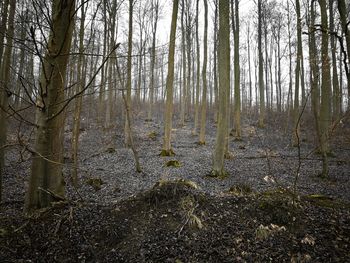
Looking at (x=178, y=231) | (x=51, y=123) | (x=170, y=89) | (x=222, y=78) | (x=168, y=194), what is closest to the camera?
(x=51, y=123)

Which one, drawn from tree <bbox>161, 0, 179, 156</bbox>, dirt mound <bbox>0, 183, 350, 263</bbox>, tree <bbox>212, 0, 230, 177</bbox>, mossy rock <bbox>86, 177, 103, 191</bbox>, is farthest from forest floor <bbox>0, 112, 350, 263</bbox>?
tree <bbox>161, 0, 179, 156</bbox>

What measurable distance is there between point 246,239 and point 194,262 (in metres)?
0.83

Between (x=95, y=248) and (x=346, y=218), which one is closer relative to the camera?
(x=95, y=248)

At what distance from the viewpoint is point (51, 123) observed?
3107mm

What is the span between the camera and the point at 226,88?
7.29 m

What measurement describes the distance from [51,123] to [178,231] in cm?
235

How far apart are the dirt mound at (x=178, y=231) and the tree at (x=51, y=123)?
0.27m

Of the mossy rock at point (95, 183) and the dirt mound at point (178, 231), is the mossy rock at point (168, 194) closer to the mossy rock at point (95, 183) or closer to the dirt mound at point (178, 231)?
the dirt mound at point (178, 231)

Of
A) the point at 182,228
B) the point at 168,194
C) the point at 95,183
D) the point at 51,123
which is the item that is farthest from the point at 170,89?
the point at 182,228

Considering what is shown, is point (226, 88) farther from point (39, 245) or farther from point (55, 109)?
point (39, 245)

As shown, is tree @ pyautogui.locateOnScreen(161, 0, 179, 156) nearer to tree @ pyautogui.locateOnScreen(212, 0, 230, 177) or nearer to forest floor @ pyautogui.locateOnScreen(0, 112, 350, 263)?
tree @ pyautogui.locateOnScreen(212, 0, 230, 177)

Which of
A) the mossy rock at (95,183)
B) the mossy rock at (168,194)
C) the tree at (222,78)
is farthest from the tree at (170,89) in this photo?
the mossy rock at (168,194)

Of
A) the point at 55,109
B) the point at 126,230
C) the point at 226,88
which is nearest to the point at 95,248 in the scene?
the point at 126,230

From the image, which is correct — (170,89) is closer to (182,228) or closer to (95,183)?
(95,183)
